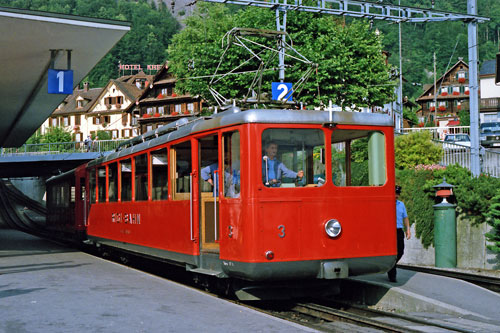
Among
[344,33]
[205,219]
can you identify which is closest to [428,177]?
[205,219]

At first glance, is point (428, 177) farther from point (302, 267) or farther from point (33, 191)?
point (33, 191)

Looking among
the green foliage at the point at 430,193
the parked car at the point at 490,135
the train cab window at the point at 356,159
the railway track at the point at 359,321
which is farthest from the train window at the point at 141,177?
the parked car at the point at 490,135

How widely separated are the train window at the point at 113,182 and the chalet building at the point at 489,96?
214ft

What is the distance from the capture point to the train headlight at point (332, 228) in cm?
970

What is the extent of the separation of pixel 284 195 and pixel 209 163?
1.60 m

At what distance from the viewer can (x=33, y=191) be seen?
74.0 metres

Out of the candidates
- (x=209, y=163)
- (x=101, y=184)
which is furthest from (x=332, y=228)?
(x=101, y=184)

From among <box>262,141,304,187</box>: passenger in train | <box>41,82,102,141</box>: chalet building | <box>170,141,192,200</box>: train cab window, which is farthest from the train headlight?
<box>41,82,102,141</box>: chalet building

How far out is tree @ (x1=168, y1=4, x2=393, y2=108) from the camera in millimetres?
35094

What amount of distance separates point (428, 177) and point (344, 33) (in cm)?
2024

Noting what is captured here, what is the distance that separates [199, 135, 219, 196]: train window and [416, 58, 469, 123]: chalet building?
9320 cm

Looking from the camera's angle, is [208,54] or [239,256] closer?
[239,256]

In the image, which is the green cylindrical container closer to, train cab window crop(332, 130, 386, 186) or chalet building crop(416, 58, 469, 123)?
train cab window crop(332, 130, 386, 186)

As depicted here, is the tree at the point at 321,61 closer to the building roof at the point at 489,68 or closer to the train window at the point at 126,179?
the train window at the point at 126,179
